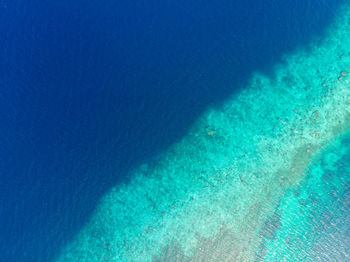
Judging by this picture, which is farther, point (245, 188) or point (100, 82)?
point (100, 82)

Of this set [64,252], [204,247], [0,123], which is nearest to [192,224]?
[204,247]

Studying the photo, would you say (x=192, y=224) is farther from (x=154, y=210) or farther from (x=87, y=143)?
(x=87, y=143)

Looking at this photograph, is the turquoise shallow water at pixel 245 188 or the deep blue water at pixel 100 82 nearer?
the turquoise shallow water at pixel 245 188

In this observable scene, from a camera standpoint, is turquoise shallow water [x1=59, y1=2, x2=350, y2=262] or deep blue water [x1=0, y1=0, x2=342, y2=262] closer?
turquoise shallow water [x1=59, y1=2, x2=350, y2=262]

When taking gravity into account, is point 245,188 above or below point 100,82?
below
